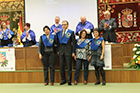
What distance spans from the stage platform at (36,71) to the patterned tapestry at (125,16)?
7.85ft

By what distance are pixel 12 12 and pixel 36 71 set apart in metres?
3.79

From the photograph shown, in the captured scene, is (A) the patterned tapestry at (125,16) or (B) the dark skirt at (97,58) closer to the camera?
(B) the dark skirt at (97,58)

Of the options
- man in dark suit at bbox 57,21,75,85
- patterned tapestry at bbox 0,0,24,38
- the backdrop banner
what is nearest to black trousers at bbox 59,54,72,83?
man in dark suit at bbox 57,21,75,85

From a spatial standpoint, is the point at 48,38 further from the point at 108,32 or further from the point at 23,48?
the point at 108,32

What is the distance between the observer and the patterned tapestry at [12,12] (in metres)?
7.79

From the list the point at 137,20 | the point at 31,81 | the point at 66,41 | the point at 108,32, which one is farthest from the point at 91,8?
the point at 31,81

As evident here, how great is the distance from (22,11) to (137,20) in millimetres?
4478

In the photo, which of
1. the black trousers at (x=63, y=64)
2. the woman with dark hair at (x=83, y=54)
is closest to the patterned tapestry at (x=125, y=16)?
the woman with dark hair at (x=83, y=54)

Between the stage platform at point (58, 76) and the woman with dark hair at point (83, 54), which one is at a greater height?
the woman with dark hair at point (83, 54)

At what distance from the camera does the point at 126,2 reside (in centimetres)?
710

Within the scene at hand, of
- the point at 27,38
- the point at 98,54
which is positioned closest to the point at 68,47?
the point at 98,54

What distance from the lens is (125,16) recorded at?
7.13 m

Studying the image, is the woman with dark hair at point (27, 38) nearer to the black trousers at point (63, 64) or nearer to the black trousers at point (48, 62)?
the black trousers at point (48, 62)

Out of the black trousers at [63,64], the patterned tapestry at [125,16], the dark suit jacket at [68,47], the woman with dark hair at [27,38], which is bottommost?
the black trousers at [63,64]
